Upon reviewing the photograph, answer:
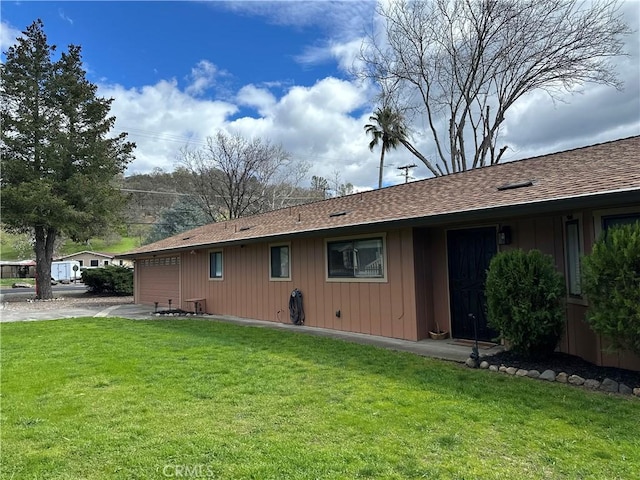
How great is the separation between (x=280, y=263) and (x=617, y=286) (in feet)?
23.2

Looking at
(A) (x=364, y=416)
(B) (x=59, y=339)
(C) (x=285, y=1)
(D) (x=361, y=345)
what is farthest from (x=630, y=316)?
(C) (x=285, y=1)

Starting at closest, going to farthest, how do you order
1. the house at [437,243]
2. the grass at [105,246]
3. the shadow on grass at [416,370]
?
the shadow on grass at [416,370], the house at [437,243], the grass at [105,246]

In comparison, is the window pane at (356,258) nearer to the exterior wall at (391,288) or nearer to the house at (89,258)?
the exterior wall at (391,288)

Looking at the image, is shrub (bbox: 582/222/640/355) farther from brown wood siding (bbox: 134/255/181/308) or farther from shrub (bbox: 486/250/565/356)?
brown wood siding (bbox: 134/255/181/308)

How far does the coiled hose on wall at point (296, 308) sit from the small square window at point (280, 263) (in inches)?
20.1

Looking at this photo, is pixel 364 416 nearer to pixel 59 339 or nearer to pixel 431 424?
pixel 431 424

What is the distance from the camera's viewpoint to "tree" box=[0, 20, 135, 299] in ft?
56.2

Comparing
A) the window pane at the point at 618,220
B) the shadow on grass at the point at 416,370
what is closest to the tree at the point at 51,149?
the shadow on grass at the point at 416,370

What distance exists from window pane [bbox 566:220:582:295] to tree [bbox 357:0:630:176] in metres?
12.6

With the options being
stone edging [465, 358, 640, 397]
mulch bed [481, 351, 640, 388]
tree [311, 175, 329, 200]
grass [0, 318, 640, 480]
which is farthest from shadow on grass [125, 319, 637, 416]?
tree [311, 175, 329, 200]

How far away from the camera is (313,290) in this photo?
9078mm

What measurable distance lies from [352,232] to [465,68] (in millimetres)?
14724

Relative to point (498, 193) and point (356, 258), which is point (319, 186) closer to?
point (356, 258)

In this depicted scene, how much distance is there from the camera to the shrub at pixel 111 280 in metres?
21.7
